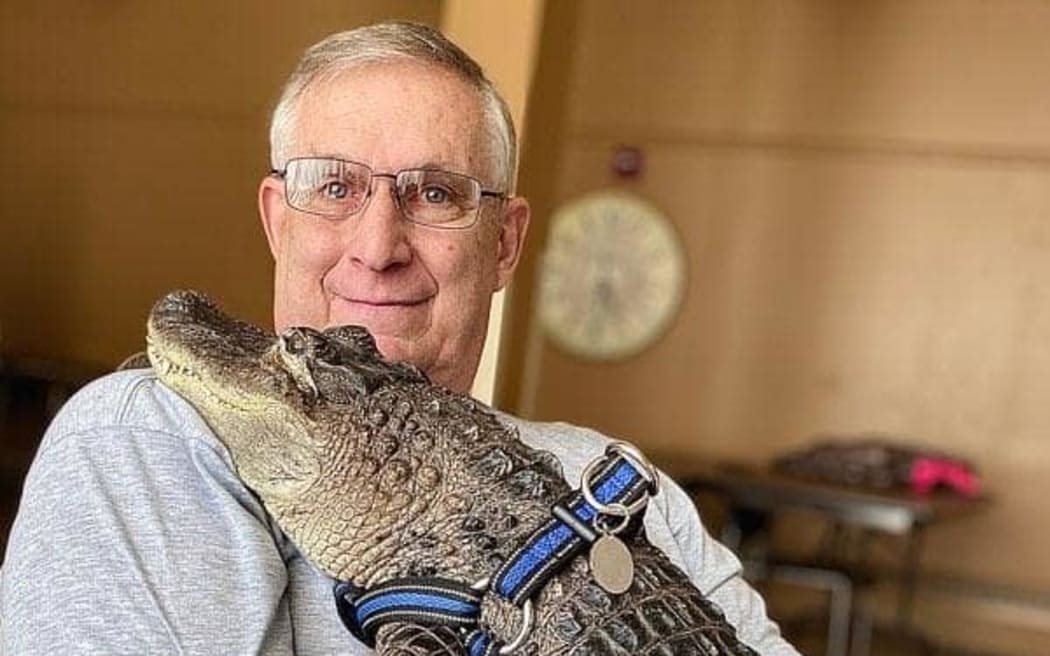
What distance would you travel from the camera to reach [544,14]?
12.1ft

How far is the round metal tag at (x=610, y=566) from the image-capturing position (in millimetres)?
949

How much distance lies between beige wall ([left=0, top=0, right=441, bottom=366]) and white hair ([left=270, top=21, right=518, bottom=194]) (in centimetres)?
647

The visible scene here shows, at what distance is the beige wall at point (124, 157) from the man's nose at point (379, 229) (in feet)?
21.6

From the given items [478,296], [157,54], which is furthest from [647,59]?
[478,296]

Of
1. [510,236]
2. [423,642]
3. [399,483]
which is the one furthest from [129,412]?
[510,236]

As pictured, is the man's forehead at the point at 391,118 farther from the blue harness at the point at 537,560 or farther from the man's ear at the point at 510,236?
the blue harness at the point at 537,560

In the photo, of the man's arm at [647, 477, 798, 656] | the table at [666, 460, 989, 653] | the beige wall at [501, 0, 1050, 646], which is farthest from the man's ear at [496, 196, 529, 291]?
the beige wall at [501, 0, 1050, 646]

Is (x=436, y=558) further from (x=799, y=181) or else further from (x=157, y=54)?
(x=157, y=54)

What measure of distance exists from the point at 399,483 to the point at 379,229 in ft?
1.41

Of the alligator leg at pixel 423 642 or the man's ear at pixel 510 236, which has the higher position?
the man's ear at pixel 510 236

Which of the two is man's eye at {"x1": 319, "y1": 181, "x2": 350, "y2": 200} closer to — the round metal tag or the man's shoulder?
the man's shoulder

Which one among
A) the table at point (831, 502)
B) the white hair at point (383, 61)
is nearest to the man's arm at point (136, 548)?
the white hair at point (383, 61)

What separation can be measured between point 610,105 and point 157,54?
299 centimetres

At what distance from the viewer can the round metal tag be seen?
95cm
